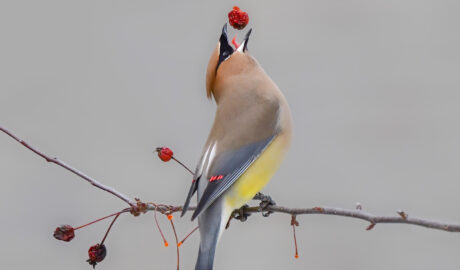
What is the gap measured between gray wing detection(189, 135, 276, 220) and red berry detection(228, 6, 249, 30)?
0.29 m

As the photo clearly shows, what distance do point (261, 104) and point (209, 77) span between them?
14cm

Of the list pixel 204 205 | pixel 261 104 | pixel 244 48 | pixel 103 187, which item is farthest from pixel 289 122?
pixel 103 187

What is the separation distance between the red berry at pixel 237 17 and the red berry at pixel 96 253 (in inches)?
22.3

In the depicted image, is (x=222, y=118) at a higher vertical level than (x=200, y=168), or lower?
higher

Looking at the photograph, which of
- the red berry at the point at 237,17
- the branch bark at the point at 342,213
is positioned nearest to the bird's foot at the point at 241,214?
the branch bark at the point at 342,213

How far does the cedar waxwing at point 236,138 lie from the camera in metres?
1.48

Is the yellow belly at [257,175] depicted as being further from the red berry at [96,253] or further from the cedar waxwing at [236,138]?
the red berry at [96,253]

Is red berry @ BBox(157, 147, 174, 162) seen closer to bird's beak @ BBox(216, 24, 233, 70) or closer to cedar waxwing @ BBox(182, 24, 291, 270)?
cedar waxwing @ BBox(182, 24, 291, 270)

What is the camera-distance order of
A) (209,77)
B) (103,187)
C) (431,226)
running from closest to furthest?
(431,226) → (103,187) → (209,77)

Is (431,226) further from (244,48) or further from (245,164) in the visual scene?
(244,48)

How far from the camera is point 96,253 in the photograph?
Answer: 4.77 ft

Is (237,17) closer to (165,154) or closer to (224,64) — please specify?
(224,64)

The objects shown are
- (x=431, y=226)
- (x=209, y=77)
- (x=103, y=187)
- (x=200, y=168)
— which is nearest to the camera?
(x=431, y=226)

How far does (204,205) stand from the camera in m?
1.40
